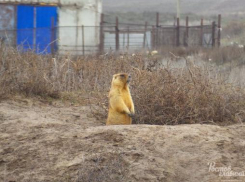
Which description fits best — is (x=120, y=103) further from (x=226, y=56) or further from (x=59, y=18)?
(x=59, y=18)

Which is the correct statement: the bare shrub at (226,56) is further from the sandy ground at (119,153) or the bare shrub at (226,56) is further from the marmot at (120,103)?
the sandy ground at (119,153)

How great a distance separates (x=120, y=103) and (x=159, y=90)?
0.76 meters

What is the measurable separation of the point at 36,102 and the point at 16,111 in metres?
1.38

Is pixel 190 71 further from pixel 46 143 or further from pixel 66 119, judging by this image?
pixel 46 143

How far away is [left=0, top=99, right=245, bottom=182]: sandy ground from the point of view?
201 inches

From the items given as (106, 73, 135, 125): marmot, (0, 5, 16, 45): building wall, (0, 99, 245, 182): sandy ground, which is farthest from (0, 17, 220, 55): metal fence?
(0, 99, 245, 182): sandy ground

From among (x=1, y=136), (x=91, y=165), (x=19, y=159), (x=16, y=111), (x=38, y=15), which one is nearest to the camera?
(x=91, y=165)

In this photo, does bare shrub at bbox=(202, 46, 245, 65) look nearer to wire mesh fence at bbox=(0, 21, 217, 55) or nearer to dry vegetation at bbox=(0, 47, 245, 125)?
wire mesh fence at bbox=(0, 21, 217, 55)

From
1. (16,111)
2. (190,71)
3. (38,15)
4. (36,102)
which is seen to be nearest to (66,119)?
(16,111)

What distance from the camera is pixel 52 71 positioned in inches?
414

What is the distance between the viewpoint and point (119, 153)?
5406mm

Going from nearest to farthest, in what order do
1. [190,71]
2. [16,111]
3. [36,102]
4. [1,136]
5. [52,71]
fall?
[1,136]
[16,111]
[190,71]
[36,102]
[52,71]

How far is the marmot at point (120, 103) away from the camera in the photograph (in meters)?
7.16

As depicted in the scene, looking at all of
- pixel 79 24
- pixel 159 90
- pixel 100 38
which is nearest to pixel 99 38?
pixel 79 24
